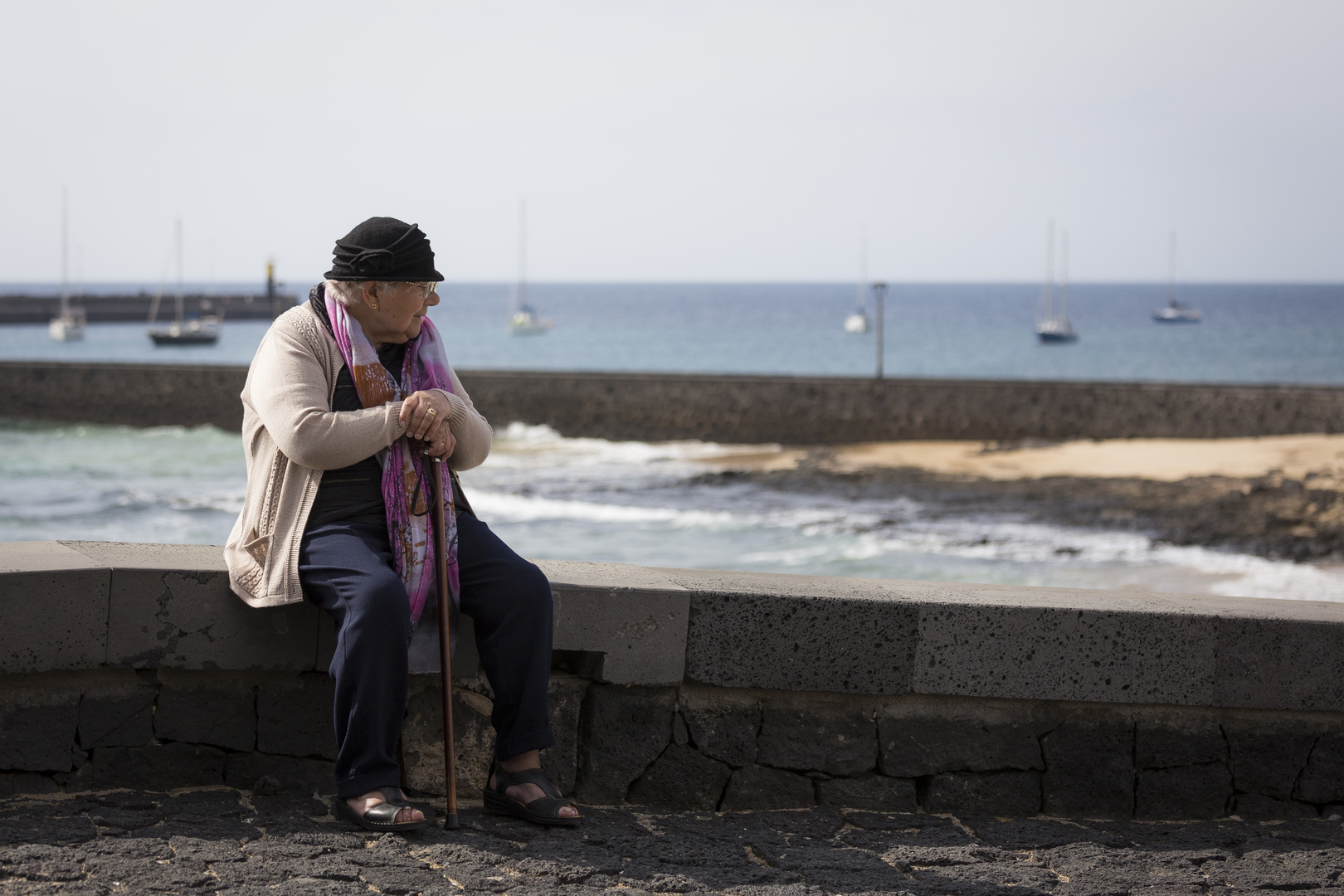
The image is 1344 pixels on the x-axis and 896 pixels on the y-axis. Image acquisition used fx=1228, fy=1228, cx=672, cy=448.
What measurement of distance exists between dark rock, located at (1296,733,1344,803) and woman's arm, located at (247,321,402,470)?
2329 millimetres

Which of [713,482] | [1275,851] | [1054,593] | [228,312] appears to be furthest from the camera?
[228,312]

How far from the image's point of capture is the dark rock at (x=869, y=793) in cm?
297

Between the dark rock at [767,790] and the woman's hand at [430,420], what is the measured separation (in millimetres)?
1049

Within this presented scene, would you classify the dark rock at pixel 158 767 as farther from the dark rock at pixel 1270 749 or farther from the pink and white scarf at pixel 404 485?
the dark rock at pixel 1270 749

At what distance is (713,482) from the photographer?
685 inches

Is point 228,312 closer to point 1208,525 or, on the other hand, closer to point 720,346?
point 720,346

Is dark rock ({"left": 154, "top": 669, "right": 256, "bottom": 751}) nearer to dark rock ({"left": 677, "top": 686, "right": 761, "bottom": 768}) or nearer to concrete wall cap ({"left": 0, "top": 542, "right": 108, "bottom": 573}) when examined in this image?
concrete wall cap ({"left": 0, "top": 542, "right": 108, "bottom": 573})

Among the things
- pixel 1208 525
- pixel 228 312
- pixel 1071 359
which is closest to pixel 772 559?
pixel 1208 525

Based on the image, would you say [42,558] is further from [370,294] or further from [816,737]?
[816,737]

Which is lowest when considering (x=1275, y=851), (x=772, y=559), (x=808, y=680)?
(x=772, y=559)

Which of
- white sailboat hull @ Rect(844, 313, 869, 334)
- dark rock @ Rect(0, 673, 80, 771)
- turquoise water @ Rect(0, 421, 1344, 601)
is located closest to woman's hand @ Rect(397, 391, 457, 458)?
dark rock @ Rect(0, 673, 80, 771)

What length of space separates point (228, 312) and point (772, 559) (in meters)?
75.9

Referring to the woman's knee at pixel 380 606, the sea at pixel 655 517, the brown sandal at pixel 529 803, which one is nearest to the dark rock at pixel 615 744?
the brown sandal at pixel 529 803

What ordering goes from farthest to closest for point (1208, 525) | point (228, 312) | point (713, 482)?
point (228, 312), point (713, 482), point (1208, 525)
